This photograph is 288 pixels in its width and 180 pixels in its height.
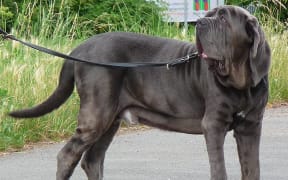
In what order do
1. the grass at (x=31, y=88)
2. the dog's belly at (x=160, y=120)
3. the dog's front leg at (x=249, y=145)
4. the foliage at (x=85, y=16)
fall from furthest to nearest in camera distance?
the foliage at (x=85, y=16) → the grass at (x=31, y=88) → the dog's belly at (x=160, y=120) → the dog's front leg at (x=249, y=145)

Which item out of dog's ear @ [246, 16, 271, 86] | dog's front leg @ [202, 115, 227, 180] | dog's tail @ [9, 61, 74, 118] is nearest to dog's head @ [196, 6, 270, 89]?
dog's ear @ [246, 16, 271, 86]

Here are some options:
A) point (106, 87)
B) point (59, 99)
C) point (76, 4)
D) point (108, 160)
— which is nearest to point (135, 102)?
point (106, 87)

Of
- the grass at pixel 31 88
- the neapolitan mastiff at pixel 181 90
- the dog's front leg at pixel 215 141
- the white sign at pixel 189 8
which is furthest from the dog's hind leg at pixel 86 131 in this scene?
the white sign at pixel 189 8

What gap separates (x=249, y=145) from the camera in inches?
249

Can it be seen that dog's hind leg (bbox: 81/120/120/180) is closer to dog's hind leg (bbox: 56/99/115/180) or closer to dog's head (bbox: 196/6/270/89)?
dog's hind leg (bbox: 56/99/115/180)

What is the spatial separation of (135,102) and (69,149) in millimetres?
708

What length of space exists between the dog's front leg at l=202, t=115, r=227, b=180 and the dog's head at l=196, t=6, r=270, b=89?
1.08 feet

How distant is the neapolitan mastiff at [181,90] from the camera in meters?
5.87

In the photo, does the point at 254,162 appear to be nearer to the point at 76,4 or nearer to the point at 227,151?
the point at 227,151

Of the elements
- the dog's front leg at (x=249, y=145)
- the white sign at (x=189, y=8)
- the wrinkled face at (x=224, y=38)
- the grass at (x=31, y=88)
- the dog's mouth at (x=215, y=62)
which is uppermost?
the wrinkled face at (x=224, y=38)

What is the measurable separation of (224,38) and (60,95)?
187cm

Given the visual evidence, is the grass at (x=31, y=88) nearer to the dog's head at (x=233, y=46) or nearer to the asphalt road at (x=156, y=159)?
the asphalt road at (x=156, y=159)

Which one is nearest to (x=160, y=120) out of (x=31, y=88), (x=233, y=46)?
(x=233, y=46)

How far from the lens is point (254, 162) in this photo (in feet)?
21.0
